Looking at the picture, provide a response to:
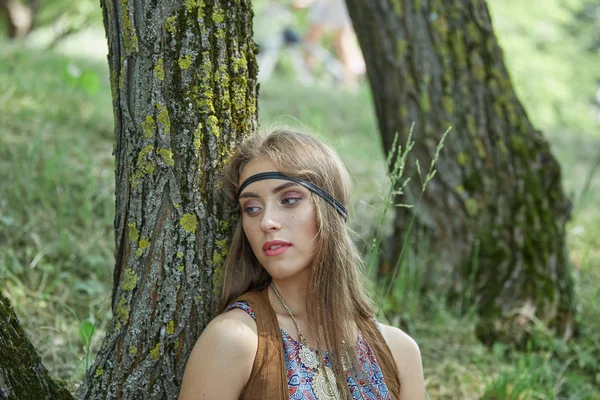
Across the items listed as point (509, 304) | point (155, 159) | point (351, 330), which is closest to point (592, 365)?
point (509, 304)

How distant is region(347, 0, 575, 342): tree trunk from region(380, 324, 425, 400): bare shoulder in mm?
1184

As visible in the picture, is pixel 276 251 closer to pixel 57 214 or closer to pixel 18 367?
pixel 18 367

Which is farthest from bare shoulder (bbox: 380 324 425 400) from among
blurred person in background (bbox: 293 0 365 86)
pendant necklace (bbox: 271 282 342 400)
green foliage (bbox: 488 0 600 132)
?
blurred person in background (bbox: 293 0 365 86)

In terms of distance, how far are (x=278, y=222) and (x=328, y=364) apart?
1.41 ft

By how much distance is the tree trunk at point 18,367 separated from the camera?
5.27 feet

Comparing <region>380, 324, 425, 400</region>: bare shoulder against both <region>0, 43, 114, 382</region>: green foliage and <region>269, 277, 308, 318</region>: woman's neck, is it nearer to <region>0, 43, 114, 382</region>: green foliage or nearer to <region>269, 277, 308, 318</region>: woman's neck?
<region>269, 277, 308, 318</region>: woman's neck

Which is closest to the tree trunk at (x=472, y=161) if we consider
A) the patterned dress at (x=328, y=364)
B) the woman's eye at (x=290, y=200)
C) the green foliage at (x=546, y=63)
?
the patterned dress at (x=328, y=364)

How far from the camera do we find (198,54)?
187cm

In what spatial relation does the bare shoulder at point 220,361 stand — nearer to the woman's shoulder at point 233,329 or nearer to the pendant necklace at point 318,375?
the woman's shoulder at point 233,329

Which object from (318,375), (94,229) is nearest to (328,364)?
(318,375)

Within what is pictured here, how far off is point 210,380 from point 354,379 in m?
0.43

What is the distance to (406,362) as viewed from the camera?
2.07 m

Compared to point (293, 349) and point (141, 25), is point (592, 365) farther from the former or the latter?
point (141, 25)

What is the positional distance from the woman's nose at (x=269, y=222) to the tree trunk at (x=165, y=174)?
159 millimetres
